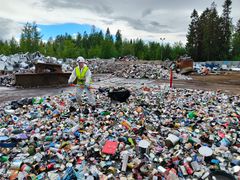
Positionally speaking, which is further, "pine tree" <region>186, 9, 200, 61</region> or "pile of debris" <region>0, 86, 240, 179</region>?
"pine tree" <region>186, 9, 200, 61</region>

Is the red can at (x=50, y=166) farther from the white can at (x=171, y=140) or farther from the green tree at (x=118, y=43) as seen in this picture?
the green tree at (x=118, y=43)

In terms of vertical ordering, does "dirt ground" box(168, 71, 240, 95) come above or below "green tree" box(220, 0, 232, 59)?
below

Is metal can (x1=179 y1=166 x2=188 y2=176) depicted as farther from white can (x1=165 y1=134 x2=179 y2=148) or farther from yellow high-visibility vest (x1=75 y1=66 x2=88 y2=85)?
yellow high-visibility vest (x1=75 y1=66 x2=88 y2=85)

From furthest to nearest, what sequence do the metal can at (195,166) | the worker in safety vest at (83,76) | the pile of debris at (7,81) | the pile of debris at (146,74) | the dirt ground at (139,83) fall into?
the pile of debris at (146,74), the pile of debris at (7,81), the dirt ground at (139,83), the worker in safety vest at (83,76), the metal can at (195,166)

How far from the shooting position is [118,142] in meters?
5.04

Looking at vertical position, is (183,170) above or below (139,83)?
below

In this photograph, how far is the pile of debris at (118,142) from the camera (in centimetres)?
426

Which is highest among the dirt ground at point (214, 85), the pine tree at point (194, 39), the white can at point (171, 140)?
the pine tree at point (194, 39)

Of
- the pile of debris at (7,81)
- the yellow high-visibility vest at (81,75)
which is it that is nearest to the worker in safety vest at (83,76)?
the yellow high-visibility vest at (81,75)

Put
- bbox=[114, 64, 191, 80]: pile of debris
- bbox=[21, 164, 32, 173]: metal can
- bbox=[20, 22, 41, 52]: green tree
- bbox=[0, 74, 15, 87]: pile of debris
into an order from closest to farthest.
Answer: bbox=[21, 164, 32, 173]: metal can < bbox=[0, 74, 15, 87]: pile of debris < bbox=[114, 64, 191, 80]: pile of debris < bbox=[20, 22, 41, 52]: green tree

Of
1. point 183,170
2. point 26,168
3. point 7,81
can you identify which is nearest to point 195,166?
point 183,170

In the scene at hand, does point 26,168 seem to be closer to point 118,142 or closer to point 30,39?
point 118,142

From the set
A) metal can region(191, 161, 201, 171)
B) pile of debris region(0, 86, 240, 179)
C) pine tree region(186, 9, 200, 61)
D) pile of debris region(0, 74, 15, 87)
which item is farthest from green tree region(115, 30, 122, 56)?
metal can region(191, 161, 201, 171)

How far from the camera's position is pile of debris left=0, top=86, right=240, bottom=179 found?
4258mm
